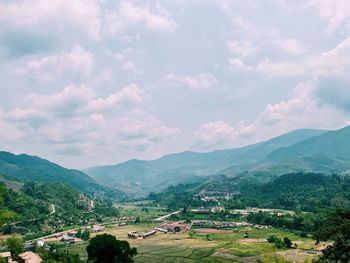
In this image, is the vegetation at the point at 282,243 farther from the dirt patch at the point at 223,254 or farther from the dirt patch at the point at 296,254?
the dirt patch at the point at 223,254

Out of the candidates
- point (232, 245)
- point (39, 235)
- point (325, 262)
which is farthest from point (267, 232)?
point (325, 262)

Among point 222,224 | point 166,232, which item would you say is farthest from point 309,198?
point 166,232

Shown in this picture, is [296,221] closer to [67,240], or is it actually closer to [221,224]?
[221,224]

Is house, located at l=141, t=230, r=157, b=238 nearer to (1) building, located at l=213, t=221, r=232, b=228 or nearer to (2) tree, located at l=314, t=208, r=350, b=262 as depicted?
(1) building, located at l=213, t=221, r=232, b=228

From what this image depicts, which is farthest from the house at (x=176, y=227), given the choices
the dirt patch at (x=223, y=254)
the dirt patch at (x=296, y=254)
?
the dirt patch at (x=296, y=254)

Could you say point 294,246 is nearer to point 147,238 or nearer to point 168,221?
point 147,238

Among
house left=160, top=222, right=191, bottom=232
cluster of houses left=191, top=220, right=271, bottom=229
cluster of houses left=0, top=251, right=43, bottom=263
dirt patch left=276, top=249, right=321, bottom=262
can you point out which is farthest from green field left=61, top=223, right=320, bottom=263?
cluster of houses left=0, top=251, right=43, bottom=263
